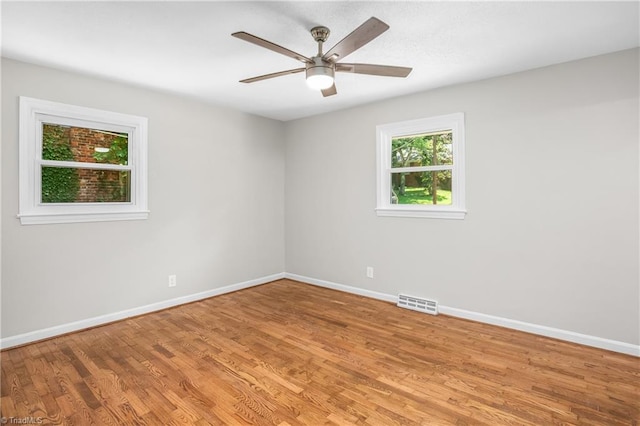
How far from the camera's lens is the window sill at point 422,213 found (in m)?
3.57

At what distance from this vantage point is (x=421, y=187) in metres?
3.94

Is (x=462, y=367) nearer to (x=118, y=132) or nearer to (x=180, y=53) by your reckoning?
(x=180, y=53)

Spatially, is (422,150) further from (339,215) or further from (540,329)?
(540,329)

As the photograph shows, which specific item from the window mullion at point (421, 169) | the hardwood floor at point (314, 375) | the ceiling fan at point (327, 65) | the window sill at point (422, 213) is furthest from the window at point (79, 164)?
the window mullion at point (421, 169)

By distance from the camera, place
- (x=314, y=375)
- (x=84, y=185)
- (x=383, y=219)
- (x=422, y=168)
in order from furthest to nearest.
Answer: (x=383, y=219) → (x=422, y=168) → (x=84, y=185) → (x=314, y=375)

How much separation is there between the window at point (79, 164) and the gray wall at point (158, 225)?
82mm

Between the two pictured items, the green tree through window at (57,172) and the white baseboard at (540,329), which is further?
the green tree through window at (57,172)

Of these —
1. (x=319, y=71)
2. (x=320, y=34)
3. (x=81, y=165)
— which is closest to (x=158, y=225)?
(x=81, y=165)

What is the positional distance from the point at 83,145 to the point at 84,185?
399 mm

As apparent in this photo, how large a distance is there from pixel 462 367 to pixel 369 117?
301cm

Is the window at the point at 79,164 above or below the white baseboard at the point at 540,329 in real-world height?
above

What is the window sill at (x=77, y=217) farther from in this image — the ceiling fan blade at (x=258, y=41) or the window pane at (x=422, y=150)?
the window pane at (x=422, y=150)

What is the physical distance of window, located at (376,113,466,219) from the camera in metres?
3.60

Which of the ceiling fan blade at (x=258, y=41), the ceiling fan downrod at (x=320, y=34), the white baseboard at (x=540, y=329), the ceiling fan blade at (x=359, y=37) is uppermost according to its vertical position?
the ceiling fan downrod at (x=320, y=34)
